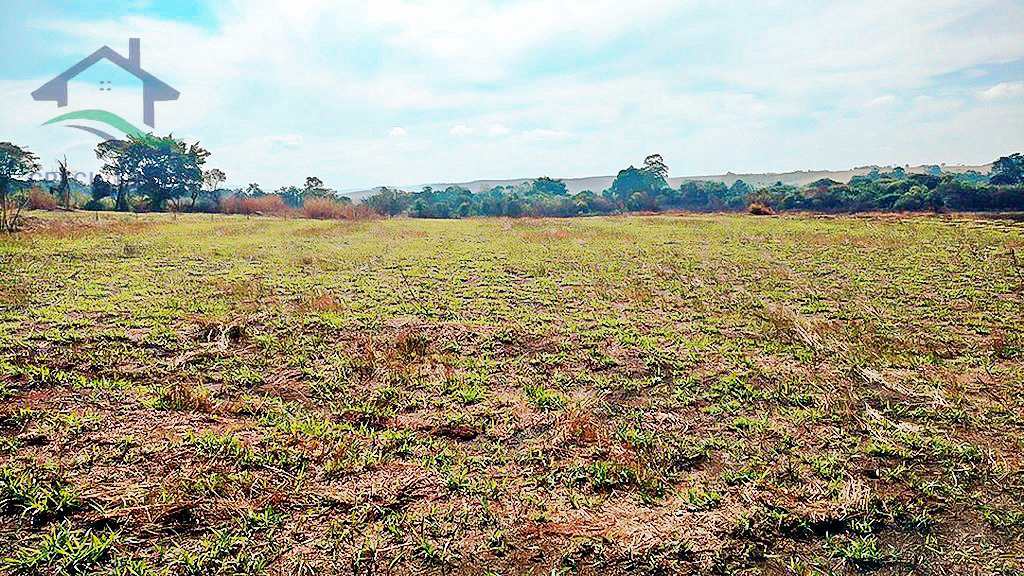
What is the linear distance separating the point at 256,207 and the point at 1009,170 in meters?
70.2

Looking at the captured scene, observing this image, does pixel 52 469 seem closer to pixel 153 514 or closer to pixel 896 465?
pixel 153 514

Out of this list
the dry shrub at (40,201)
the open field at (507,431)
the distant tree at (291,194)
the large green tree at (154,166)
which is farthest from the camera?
the distant tree at (291,194)

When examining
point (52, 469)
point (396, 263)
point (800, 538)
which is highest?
point (396, 263)

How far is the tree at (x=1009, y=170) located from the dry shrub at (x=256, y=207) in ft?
192

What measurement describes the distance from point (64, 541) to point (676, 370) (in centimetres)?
387

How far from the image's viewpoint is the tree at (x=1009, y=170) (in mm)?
50406

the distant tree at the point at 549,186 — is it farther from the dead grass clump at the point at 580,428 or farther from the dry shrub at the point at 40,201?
the dead grass clump at the point at 580,428

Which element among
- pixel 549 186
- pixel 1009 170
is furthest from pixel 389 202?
pixel 1009 170

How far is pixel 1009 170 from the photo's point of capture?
57875mm

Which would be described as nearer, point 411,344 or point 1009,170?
point 411,344

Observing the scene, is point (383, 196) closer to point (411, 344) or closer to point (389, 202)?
point (389, 202)

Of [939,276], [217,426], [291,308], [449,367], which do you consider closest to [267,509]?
[217,426]

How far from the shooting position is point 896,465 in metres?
3.01

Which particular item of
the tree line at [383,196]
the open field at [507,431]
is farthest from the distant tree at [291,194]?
the open field at [507,431]
